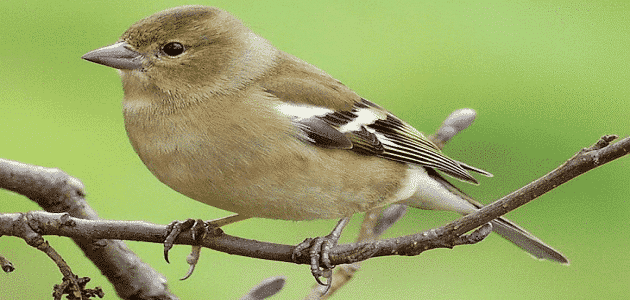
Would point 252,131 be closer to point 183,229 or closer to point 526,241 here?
point 183,229

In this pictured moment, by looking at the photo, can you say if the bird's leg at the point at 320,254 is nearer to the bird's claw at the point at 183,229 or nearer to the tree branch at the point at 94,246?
the bird's claw at the point at 183,229

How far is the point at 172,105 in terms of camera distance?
132cm

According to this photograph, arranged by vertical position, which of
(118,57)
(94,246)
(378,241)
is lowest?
(94,246)

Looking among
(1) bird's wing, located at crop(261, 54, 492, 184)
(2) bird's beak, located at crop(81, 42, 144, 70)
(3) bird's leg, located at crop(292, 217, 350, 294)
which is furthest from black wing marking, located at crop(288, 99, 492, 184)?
(2) bird's beak, located at crop(81, 42, 144, 70)

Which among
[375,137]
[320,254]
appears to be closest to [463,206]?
[375,137]

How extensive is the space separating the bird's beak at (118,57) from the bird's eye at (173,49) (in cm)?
5

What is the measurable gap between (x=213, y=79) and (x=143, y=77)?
142 millimetres

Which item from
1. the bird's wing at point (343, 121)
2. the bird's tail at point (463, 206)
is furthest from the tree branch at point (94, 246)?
the bird's tail at point (463, 206)

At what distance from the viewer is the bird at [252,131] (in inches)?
48.1

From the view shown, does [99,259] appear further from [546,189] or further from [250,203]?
[546,189]

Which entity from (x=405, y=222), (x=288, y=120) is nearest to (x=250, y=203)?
(x=288, y=120)

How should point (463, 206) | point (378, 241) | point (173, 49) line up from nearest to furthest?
point (378, 241)
point (173, 49)
point (463, 206)

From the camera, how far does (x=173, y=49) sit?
1326 millimetres

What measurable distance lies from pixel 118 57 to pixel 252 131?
0.95ft
